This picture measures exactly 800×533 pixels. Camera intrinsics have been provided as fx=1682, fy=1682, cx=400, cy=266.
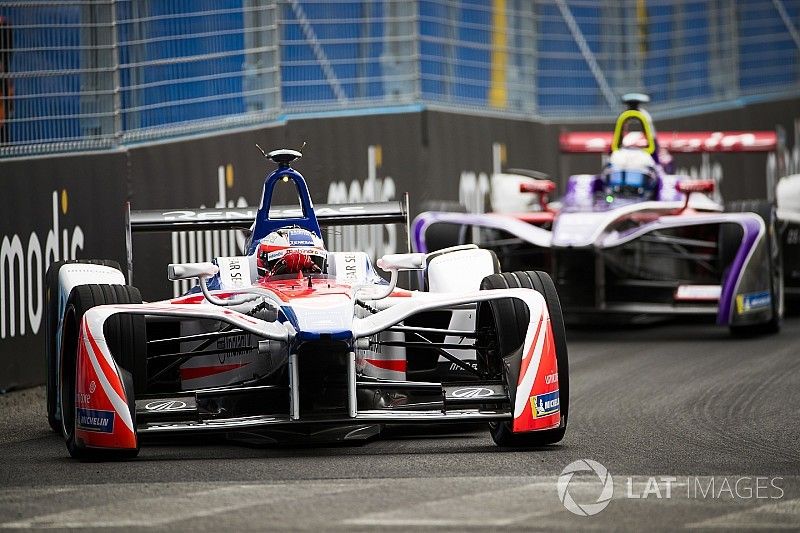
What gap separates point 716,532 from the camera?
592 cm

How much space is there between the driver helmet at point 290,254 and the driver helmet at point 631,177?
23.9ft

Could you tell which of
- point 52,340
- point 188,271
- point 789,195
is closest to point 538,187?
point 789,195

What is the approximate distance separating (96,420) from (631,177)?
9.40m

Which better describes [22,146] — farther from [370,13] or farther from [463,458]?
[370,13]

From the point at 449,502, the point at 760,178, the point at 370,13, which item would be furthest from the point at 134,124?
the point at 760,178

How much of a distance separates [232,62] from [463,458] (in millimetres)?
7585

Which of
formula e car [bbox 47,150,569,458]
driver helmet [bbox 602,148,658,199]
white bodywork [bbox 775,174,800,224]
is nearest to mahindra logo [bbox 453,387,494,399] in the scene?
formula e car [bbox 47,150,569,458]

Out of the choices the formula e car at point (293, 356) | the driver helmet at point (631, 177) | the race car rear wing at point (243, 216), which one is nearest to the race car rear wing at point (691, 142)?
the driver helmet at point (631, 177)

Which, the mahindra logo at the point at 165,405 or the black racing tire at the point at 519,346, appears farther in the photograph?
the black racing tire at the point at 519,346

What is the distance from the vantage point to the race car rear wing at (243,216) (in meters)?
10.2

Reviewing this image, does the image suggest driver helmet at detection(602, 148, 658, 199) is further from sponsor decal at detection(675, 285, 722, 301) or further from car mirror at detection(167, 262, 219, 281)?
car mirror at detection(167, 262, 219, 281)

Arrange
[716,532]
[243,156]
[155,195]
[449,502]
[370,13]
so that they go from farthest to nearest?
[370,13]
[243,156]
[155,195]
[449,502]
[716,532]

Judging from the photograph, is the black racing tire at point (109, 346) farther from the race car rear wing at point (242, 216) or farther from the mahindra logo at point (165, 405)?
the race car rear wing at point (242, 216)

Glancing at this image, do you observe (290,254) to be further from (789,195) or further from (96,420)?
(789,195)
